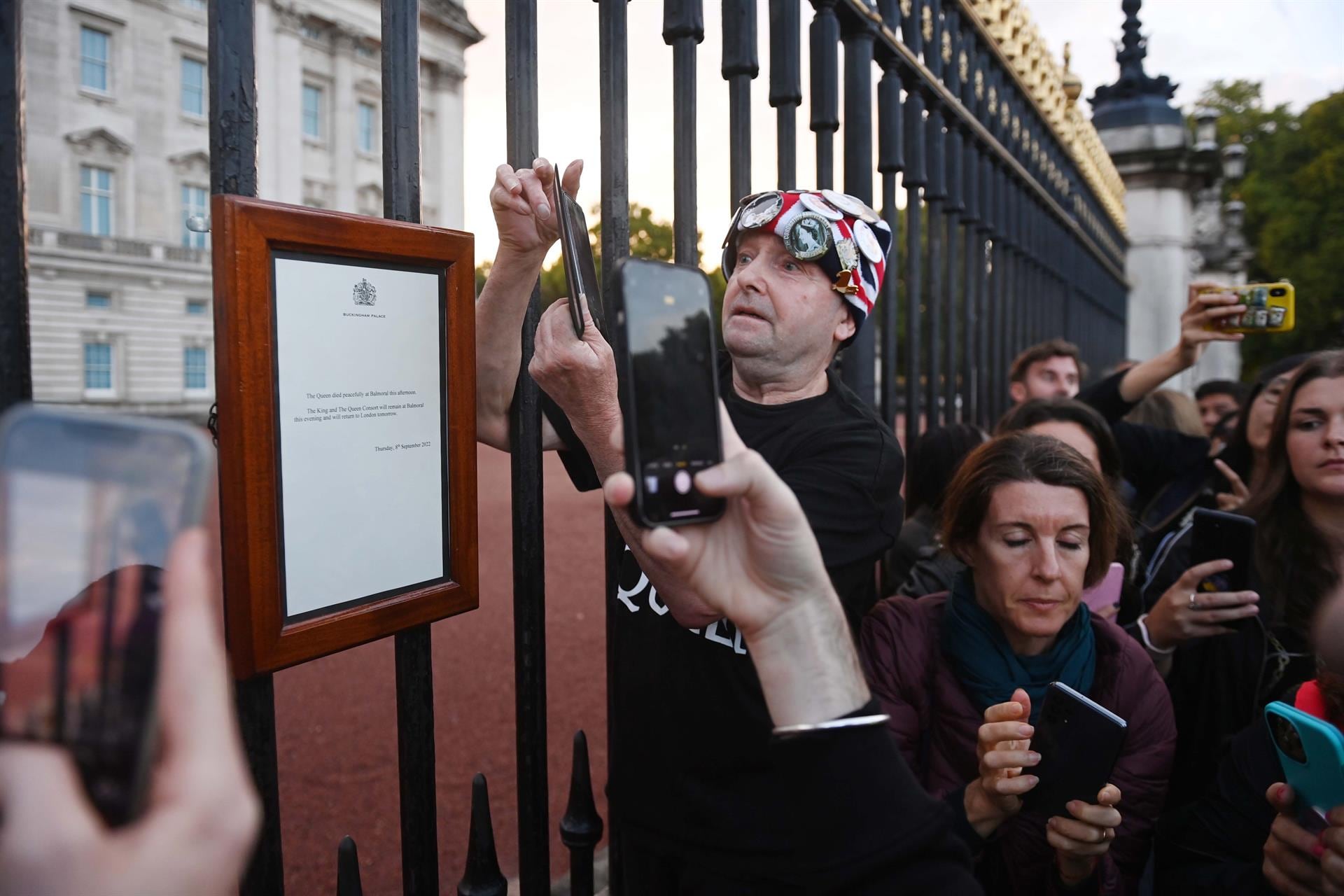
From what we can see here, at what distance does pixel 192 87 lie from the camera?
2958 centimetres

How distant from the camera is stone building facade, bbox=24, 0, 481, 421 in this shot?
2588cm

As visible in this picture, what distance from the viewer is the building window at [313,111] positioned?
31359 millimetres

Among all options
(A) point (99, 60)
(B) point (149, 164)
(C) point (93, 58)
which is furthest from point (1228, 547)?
(C) point (93, 58)

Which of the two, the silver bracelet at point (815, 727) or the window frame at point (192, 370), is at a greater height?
the window frame at point (192, 370)

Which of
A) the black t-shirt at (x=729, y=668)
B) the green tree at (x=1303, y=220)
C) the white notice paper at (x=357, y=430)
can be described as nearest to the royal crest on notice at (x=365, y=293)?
the white notice paper at (x=357, y=430)

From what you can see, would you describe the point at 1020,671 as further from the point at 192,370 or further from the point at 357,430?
the point at 192,370

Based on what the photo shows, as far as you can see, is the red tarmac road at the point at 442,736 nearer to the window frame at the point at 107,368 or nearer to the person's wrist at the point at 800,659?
the person's wrist at the point at 800,659

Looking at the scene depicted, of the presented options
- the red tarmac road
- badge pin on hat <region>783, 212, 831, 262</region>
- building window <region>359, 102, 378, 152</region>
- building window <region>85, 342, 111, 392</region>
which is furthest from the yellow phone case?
building window <region>359, 102, 378, 152</region>

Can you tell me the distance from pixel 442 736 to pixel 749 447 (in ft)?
15.2

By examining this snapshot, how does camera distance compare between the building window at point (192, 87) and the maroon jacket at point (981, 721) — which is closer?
the maroon jacket at point (981, 721)

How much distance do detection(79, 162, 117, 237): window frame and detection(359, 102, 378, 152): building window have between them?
791 centimetres

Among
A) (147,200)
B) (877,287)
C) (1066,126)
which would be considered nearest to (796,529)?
(877,287)

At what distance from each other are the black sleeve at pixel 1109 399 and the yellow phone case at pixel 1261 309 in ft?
2.03

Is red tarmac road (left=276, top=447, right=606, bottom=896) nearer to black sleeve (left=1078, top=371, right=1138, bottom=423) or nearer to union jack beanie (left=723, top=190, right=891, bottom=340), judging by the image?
black sleeve (left=1078, top=371, right=1138, bottom=423)
